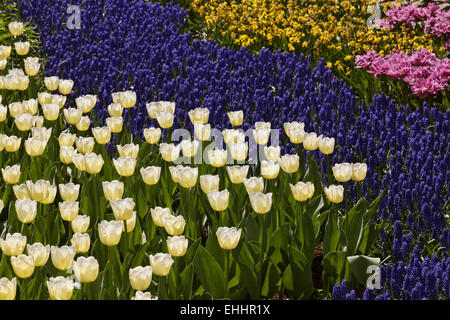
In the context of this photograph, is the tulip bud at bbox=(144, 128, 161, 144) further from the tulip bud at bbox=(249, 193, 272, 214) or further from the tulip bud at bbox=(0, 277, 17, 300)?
the tulip bud at bbox=(0, 277, 17, 300)

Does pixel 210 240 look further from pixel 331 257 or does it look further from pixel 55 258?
pixel 55 258

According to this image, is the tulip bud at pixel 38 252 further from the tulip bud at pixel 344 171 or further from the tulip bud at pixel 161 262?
the tulip bud at pixel 344 171

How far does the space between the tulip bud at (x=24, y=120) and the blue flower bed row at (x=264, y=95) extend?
71cm

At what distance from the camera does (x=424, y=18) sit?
7.36 m

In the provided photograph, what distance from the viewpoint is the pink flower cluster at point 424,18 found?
703 cm

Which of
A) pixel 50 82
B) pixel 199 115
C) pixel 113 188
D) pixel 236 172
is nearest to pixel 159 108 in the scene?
pixel 199 115

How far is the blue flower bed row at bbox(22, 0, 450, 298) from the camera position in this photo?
4141mm

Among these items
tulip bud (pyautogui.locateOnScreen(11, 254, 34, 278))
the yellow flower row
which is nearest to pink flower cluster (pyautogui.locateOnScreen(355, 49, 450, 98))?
the yellow flower row


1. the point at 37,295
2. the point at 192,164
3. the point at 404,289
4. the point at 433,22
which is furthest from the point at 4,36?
the point at 404,289

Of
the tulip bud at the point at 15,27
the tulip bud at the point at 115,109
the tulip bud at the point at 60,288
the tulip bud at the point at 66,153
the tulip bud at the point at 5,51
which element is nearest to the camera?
the tulip bud at the point at 60,288

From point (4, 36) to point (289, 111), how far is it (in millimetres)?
3260

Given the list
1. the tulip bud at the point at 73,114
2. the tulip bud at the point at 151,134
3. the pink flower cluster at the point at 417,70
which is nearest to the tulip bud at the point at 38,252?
the tulip bud at the point at 151,134

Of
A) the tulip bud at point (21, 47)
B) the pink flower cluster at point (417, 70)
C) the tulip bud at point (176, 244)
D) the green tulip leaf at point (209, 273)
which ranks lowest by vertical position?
the green tulip leaf at point (209, 273)

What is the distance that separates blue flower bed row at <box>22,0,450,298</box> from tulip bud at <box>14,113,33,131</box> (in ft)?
2.34
